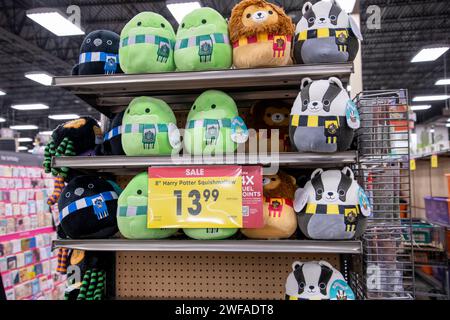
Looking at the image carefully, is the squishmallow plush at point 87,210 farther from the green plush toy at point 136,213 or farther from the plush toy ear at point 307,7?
the plush toy ear at point 307,7

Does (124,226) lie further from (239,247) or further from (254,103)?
(254,103)

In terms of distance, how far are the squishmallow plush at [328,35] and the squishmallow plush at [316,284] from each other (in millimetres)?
980

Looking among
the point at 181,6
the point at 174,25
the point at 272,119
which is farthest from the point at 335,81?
the point at 174,25

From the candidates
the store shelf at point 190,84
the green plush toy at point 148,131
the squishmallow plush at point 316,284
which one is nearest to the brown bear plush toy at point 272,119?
the store shelf at point 190,84

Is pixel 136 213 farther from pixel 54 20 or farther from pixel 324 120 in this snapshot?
pixel 54 20

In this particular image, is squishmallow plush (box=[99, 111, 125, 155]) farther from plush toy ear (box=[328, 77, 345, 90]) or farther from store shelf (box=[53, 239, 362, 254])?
plush toy ear (box=[328, 77, 345, 90])

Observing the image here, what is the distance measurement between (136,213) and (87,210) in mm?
256

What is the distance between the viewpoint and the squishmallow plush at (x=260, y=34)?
1641 millimetres

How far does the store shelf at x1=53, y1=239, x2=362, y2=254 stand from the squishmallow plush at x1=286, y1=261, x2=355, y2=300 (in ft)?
0.46

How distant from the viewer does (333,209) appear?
159 cm

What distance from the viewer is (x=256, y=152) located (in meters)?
1.71

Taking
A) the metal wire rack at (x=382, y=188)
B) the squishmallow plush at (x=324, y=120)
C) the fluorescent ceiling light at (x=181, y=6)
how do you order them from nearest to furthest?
the squishmallow plush at (x=324, y=120) → the metal wire rack at (x=382, y=188) → the fluorescent ceiling light at (x=181, y=6)

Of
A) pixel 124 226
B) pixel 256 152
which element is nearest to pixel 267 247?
pixel 256 152

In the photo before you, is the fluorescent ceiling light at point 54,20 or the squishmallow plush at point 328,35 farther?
the fluorescent ceiling light at point 54,20
